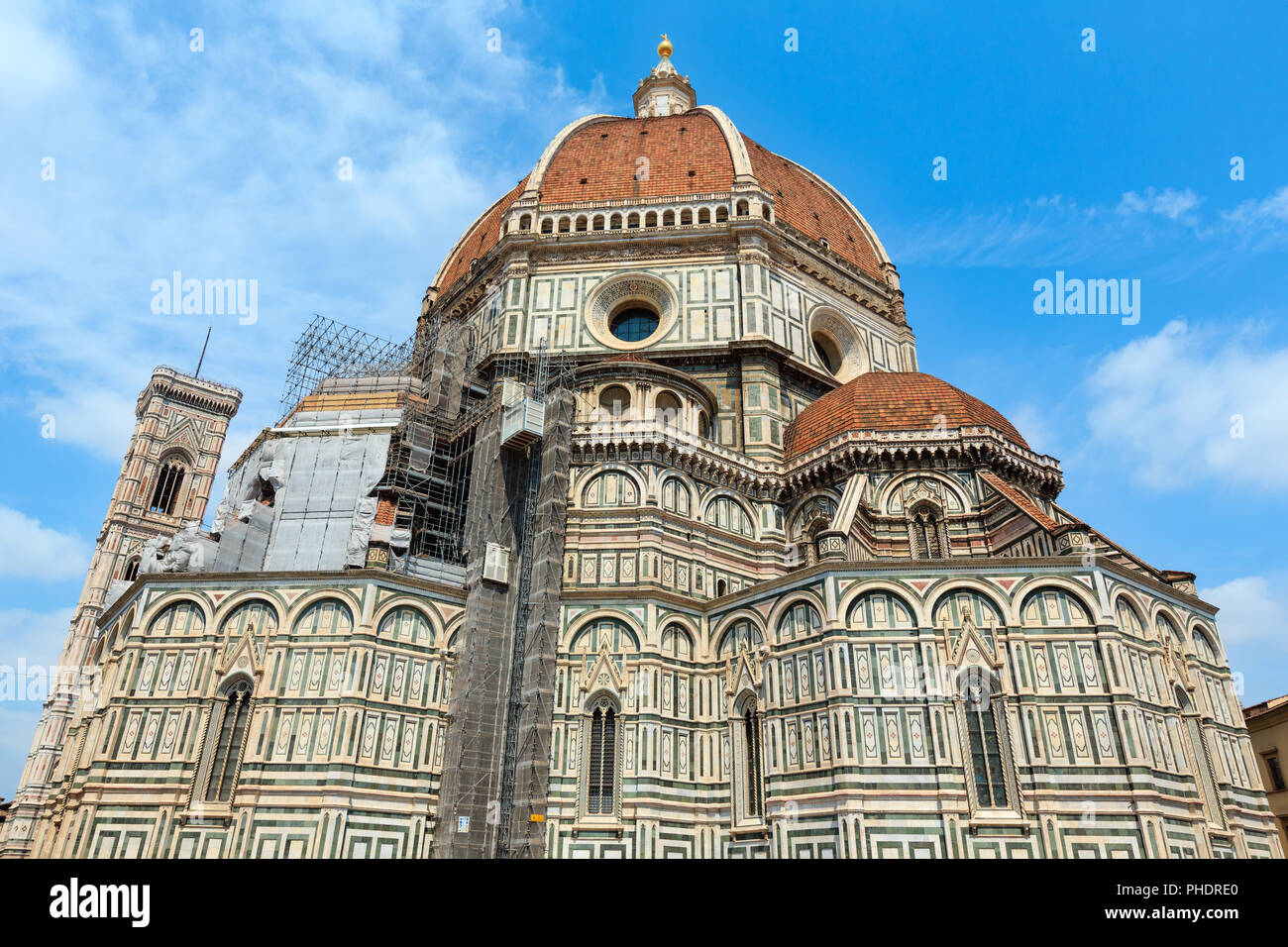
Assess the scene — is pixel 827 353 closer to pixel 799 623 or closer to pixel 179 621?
pixel 799 623

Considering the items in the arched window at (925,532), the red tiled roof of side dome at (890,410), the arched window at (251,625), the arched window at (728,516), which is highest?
the red tiled roof of side dome at (890,410)

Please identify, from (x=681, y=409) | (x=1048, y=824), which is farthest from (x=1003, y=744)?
(x=681, y=409)

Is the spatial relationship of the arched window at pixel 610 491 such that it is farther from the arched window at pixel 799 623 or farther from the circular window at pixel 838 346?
the circular window at pixel 838 346

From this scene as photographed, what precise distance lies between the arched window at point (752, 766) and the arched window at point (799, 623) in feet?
6.72

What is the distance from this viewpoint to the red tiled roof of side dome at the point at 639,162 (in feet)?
121

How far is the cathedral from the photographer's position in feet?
65.5

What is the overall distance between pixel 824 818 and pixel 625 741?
5.53m

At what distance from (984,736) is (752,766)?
5.86m

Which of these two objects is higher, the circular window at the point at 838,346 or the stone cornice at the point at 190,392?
the stone cornice at the point at 190,392

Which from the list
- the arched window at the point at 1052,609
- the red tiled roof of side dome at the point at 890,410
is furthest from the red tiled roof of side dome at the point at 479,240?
the arched window at the point at 1052,609

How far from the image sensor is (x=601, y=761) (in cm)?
2281

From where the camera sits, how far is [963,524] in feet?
83.4

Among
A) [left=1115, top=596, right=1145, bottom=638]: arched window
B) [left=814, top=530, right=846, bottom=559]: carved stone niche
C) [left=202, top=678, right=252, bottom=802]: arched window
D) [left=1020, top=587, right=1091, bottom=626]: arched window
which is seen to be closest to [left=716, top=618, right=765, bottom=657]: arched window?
[left=814, top=530, right=846, bottom=559]: carved stone niche

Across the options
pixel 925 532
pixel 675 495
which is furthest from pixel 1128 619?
pixel 675 495
